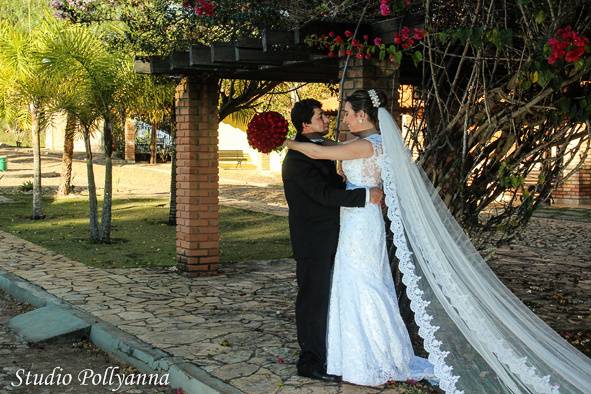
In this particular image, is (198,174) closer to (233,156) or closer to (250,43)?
(250,43)

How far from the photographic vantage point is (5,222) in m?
16.2

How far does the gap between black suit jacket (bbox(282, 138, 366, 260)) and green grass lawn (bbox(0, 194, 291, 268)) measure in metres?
5.83

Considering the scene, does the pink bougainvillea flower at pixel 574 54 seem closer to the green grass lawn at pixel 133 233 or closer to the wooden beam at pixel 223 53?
the wooden beam at pixel 223 53

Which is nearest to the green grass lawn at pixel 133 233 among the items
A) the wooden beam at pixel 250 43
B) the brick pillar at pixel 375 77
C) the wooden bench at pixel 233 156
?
the wooden beam at pixel 250 43

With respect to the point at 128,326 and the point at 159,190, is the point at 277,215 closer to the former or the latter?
the point at 159,190

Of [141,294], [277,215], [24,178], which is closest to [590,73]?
[141,294]

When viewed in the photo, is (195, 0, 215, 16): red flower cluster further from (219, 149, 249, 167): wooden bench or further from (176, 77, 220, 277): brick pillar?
(219, 149, 249, 167): wooden bench

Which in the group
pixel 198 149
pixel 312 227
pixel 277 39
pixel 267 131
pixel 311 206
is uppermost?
pixel 277 39

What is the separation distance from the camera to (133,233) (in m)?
14.9

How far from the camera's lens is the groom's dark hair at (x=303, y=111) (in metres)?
5.69

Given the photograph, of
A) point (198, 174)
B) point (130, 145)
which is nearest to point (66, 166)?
point (198, 174)

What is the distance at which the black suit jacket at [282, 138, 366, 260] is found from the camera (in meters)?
5.64

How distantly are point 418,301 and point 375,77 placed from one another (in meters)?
2.55

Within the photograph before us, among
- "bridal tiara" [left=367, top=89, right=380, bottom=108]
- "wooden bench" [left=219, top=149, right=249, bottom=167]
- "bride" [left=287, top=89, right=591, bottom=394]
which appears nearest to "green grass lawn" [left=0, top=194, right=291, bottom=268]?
"bride" [left=287, top=89, right=591, bottom=394]
